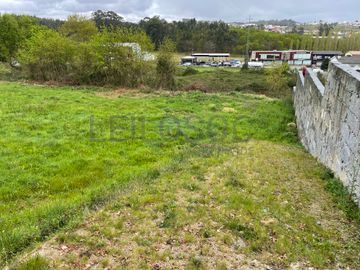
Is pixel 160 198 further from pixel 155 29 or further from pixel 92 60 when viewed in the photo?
pixel 155 29

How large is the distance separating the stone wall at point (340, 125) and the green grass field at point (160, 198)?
430 millimetres

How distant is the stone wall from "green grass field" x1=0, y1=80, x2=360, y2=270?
1.41 feet

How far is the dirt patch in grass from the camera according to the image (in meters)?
4.11

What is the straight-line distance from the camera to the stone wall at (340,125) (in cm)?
541

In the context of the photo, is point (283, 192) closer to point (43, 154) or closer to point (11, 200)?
point (11, 200)

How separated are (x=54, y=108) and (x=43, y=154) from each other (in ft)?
19.7

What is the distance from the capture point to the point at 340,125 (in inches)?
254

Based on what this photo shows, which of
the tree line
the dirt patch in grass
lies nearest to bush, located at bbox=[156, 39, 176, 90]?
the dirt patch in grass

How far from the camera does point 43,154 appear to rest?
28.8 feet

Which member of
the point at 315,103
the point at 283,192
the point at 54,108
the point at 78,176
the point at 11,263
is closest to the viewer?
the point at 11,263

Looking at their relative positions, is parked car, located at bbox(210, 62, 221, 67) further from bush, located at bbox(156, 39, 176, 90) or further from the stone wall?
the stone wall

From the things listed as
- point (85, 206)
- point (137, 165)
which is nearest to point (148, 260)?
point (85, 206)

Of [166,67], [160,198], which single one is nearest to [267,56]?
[166,67]

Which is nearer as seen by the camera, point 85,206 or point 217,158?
point 85,206
